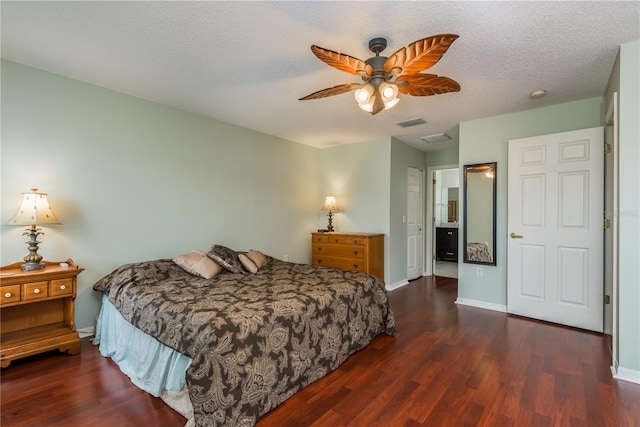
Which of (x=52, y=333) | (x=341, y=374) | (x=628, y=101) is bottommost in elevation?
(x=341, y=374)

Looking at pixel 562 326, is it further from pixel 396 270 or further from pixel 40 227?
pixel 40 227

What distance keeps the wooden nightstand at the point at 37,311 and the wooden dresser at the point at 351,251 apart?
10.5 feet

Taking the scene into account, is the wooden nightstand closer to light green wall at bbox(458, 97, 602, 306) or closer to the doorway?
light green wall at bbox(458, 97, 602, 306)

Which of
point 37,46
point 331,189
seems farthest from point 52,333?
point 331,189

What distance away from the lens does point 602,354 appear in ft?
8.28

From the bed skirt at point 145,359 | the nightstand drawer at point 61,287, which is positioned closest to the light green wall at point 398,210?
the bed skirt at point 145,359

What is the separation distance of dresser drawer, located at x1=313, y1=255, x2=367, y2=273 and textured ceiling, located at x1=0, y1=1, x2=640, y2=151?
2.29 metres

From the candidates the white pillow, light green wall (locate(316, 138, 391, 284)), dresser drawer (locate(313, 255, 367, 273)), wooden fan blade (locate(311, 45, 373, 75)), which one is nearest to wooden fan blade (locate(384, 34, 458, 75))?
wooden fan blade (locate(311, 45, 373, 75))

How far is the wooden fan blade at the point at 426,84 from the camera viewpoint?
2064 mm

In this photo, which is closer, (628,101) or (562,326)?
(628,101)

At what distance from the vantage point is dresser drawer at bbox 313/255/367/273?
4345 mm

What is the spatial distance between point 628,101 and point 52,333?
16.2ft

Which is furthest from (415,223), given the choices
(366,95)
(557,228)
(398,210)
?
(366,95)

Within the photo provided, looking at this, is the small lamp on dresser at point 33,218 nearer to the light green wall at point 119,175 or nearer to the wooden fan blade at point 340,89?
the light green wall at point 119,175
